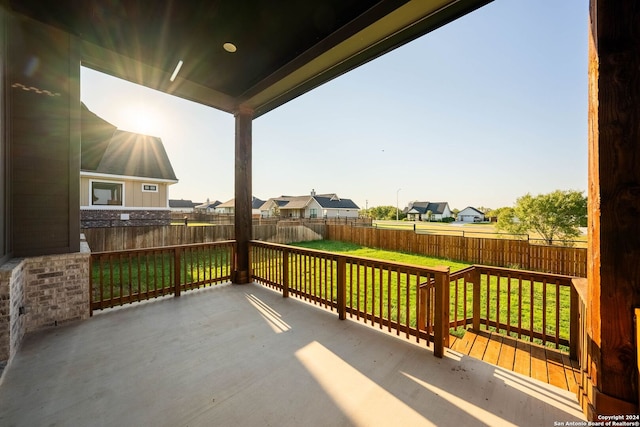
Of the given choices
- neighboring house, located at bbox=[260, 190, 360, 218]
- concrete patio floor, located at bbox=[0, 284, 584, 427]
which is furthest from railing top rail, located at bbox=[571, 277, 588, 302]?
neighboring house, located at bbox=[260, 190, 360, 218]

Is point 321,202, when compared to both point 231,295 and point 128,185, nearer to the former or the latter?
point 128,185

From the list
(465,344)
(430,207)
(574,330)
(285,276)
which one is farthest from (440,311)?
(430,207)

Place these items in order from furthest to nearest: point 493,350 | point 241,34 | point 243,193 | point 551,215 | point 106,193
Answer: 1. point 106,193
2. point 551,215
3. point 243,193
4. point 241,34
5. point 493,350

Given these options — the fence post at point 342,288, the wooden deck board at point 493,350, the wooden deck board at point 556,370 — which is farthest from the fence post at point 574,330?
the fence post at point 342,288

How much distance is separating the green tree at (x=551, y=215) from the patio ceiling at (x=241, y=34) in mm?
10256

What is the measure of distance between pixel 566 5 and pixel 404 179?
1279 inches

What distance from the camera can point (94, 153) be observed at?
419cm

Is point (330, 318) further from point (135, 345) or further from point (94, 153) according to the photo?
point (94, 153)

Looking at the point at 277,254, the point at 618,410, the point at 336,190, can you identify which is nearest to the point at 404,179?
the point at 336,190

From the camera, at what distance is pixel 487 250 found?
30.1 feet

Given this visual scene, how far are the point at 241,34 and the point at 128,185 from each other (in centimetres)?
1182

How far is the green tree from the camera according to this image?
9078 mm

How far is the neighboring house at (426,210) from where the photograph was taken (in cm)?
5016

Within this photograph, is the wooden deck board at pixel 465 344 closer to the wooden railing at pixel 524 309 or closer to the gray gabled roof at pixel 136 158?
the wooden railing at pixel 524 309
